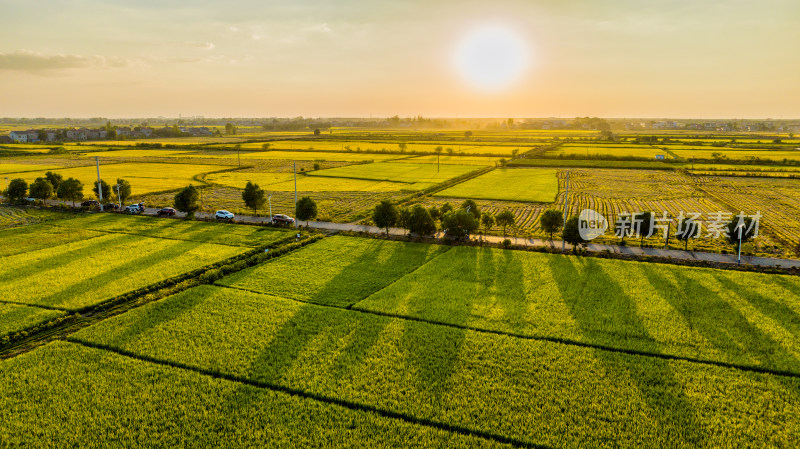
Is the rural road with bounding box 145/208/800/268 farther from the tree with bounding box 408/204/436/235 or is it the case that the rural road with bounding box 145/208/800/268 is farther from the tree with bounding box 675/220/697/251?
the tree with bounding box 408/204/436/235

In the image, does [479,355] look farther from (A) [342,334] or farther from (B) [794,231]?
(B) [794,231]

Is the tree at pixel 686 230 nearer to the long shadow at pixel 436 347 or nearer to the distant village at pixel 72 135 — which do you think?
the long shadow at pixel 436 347

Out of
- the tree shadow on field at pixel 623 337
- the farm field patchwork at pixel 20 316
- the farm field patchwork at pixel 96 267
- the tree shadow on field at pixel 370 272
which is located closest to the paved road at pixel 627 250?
the tree shadow on field at pixel 623 337

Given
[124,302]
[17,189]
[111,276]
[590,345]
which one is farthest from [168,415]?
[17,189]

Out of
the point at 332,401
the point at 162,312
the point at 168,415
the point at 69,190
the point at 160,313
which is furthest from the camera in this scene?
the point at 69,190

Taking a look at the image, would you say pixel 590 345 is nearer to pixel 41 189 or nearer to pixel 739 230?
pixel 739 230
